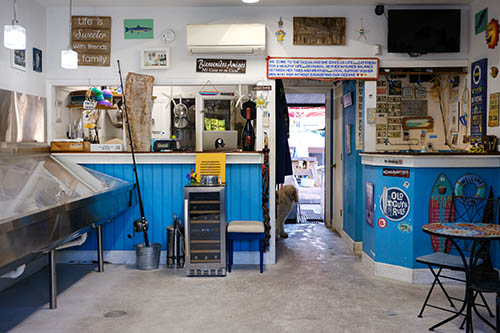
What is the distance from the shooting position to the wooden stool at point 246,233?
4.46m

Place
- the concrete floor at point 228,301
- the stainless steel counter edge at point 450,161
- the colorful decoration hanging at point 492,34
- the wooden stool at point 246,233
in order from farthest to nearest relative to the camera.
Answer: the wooden stool at point 246,233 < the colorful decoration hanging at point 492,34 < the stainless steel counter edge at point 450,161 < the concrete floor at point 228,301

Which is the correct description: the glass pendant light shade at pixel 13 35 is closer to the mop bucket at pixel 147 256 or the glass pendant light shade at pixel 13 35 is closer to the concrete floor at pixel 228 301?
the concrete floor at pixel 228 301

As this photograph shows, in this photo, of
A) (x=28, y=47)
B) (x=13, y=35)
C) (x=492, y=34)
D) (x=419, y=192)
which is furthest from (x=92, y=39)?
(x=492, y=34)

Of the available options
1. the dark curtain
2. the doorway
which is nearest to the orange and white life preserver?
the dark curtain

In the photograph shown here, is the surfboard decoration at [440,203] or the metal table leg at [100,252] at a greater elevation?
the surfboard decoration at [440,203]

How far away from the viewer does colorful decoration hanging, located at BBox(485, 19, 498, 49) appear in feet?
14.2

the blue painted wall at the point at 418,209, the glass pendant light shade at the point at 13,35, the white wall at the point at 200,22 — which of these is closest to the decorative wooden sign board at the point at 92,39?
the white wall at the point at 200,22

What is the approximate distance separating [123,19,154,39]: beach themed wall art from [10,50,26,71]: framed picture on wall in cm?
109

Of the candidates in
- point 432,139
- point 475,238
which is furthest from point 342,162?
point 475,238

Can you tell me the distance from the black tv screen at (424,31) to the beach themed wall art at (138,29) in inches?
105

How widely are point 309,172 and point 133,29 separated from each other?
30.0 ft

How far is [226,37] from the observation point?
Answer: 4.75 m

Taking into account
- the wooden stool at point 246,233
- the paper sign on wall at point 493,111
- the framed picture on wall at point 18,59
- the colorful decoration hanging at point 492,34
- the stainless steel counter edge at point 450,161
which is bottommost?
the wooden stool at point 246,233

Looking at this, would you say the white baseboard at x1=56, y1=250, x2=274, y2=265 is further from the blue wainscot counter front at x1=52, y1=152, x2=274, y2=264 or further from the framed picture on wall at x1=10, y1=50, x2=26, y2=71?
the framed picture on wall at x1=10, y1=50, x2=26, y2=71
